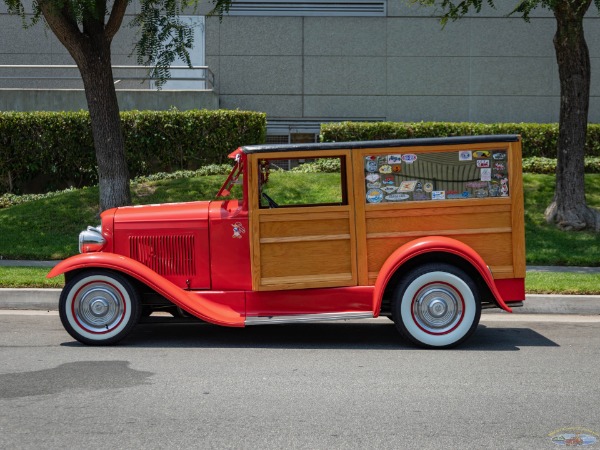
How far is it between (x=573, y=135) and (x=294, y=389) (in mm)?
9522

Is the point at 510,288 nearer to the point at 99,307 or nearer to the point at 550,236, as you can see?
the point at 99,307

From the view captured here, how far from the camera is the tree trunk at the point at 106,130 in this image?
12.5 metres

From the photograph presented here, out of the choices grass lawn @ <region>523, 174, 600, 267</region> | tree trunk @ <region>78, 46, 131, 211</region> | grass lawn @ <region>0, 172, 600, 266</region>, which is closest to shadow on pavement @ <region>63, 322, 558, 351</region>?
grass lawn @ <region>0, 172, 600, 266</region>

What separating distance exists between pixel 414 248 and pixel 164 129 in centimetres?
1102

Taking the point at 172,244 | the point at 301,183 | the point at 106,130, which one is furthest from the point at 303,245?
the point at 301,183

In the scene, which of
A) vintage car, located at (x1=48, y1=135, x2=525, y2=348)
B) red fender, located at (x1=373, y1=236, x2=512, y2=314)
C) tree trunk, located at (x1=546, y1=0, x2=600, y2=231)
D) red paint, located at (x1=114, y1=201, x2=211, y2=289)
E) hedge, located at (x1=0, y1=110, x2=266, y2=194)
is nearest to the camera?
red fender, located at (x1=373, y1=236, x2=512, y2=314)

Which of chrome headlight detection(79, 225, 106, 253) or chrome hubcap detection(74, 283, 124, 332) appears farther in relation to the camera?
chrome headlight detection(79, 225, 106, 253)

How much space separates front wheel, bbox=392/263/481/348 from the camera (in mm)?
7480

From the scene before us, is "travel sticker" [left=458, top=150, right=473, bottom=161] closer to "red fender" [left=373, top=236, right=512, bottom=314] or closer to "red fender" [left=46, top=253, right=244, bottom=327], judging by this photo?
"red fender" [left=373, top=236, right=512, bottom=314]

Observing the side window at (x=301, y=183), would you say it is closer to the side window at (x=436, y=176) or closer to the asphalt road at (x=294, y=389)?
the side window at (x=436, y=176)

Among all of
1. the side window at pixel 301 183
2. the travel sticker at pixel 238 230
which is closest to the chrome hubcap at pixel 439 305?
the side window at pixel 301 183

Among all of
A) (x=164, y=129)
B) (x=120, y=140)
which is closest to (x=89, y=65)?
(x=120, y=140)

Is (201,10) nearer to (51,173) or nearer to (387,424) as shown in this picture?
(51,173)

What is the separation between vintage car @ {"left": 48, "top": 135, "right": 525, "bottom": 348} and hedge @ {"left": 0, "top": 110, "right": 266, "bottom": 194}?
1008 cm
